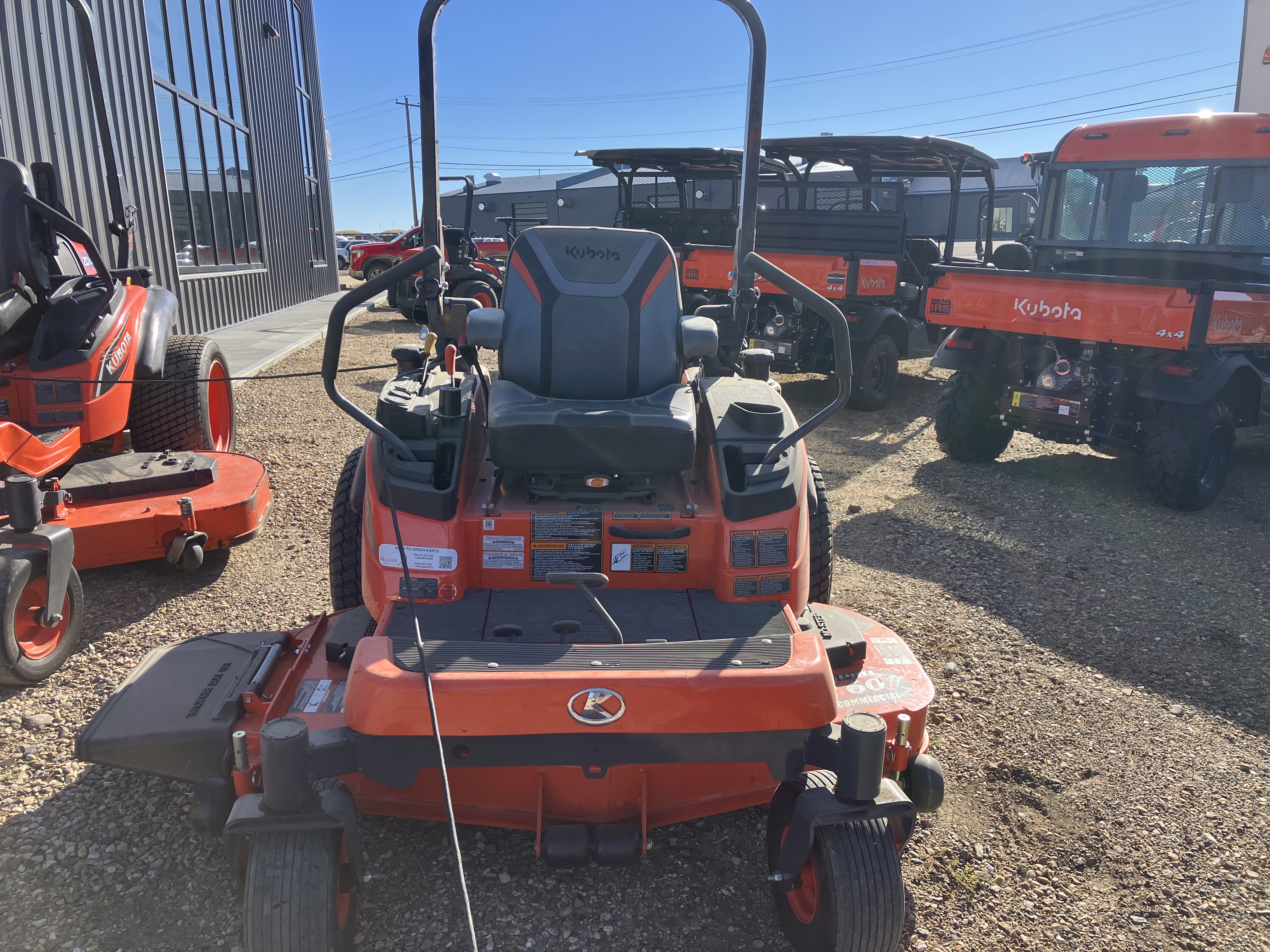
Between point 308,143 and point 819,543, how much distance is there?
18.1 meters

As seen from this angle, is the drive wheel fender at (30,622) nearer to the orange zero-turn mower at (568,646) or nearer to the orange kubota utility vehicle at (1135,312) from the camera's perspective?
the orange zero-turn mower at (568,646)

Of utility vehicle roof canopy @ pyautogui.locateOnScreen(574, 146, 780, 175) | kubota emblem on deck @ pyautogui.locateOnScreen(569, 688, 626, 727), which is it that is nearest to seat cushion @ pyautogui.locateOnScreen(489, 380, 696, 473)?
kubota emblem on deck @ pyautogui.locateOnScreen(569, 688, 626, 727)

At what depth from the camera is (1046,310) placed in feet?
19.0

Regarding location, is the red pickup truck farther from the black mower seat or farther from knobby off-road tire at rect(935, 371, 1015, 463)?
knobby off-road tire at rect(935, 371, 1015, 463)

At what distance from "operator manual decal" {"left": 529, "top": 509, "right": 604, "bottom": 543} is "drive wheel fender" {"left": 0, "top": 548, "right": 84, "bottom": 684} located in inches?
68.9

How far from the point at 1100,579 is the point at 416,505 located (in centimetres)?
365

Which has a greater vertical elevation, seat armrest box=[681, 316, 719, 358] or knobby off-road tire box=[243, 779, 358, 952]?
seat armrest box=[681, 316, 719, 358]

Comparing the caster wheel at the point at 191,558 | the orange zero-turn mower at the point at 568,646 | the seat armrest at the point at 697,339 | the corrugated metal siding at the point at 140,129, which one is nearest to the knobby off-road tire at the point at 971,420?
the orange zero-turn mower at the point at 568,646

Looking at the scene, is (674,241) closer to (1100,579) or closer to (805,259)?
(805,259)

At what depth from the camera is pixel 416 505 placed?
262 centimetres

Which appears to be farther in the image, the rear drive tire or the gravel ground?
the rear drive tire

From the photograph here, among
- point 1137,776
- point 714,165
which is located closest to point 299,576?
point 1137,776

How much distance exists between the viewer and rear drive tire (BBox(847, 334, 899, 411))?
8.30 m

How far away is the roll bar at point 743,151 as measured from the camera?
3.06m
